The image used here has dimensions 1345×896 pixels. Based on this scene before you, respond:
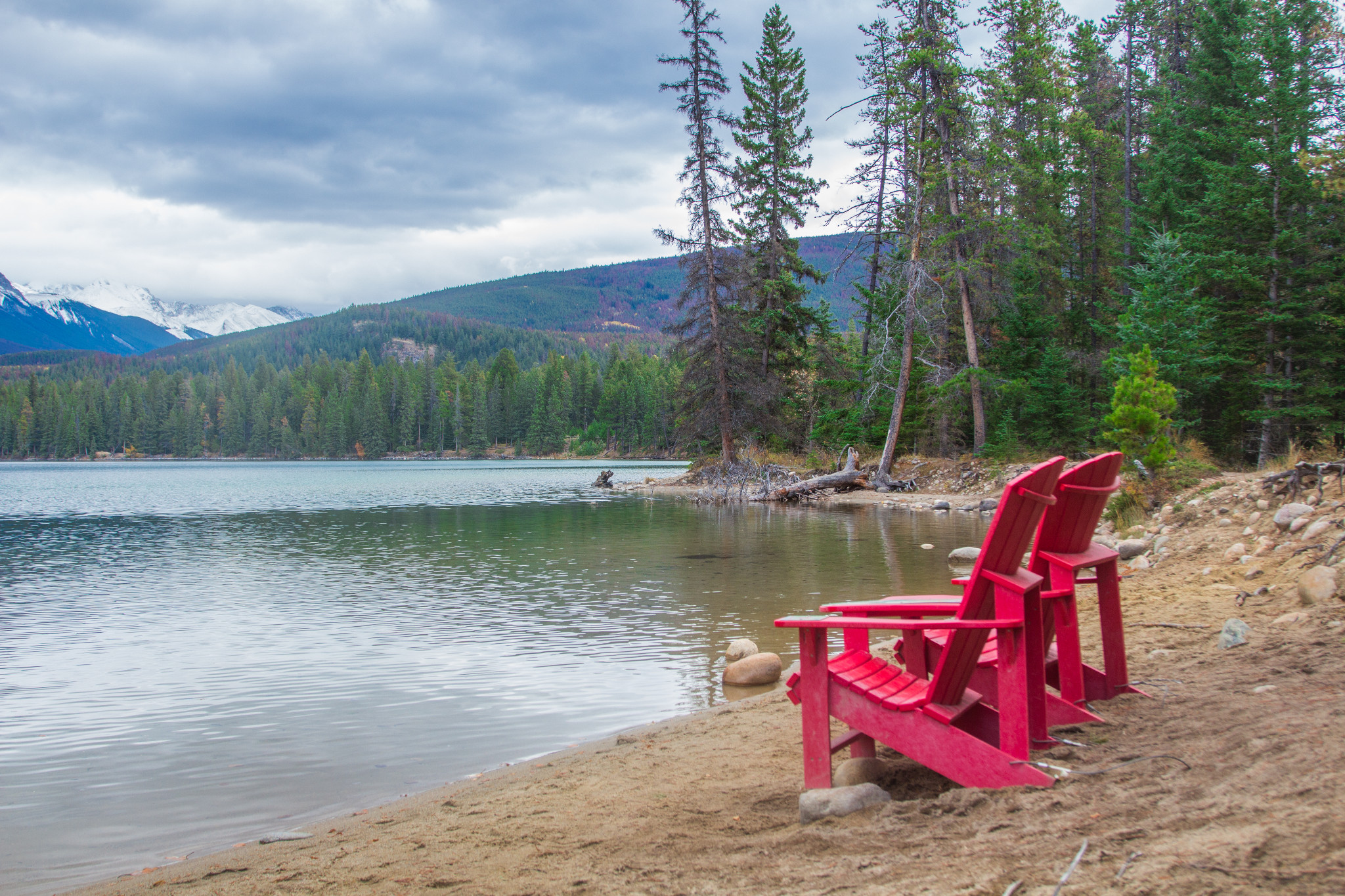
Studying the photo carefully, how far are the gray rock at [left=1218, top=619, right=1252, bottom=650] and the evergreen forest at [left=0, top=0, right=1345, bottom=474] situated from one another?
8.77m

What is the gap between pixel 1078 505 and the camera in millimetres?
3850

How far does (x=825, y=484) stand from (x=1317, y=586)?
72.1ft

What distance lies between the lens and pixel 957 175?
2533cm

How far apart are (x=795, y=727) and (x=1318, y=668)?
9.51ft

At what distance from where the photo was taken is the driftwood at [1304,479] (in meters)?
7.94

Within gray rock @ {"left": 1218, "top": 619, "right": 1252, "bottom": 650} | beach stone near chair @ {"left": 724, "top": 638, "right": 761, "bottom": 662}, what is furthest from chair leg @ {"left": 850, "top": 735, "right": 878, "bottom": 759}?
beach stone near chair @ {"left": 724, "top": 638, "right": 761, "bottom": 662}

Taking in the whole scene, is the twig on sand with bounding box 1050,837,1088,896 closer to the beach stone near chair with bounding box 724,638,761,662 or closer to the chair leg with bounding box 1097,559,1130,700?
the chair leg with bounding box 1097,559,1130,700

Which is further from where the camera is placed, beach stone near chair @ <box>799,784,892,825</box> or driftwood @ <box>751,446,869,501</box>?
driftwood @ <box>751,446,869,501</box>

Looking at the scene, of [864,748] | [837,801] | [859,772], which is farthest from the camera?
[864,748]

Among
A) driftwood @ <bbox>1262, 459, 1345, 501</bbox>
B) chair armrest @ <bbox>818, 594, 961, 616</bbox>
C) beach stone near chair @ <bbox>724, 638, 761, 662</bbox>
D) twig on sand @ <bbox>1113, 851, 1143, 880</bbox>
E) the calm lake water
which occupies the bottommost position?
the calm lake water

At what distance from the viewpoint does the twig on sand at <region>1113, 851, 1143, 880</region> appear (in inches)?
Result: 87.8

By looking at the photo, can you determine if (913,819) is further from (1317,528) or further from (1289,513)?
(1289,513)

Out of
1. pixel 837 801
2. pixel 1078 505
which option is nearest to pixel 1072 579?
pixel 1078 505

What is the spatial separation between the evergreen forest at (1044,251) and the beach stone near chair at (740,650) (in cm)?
927
